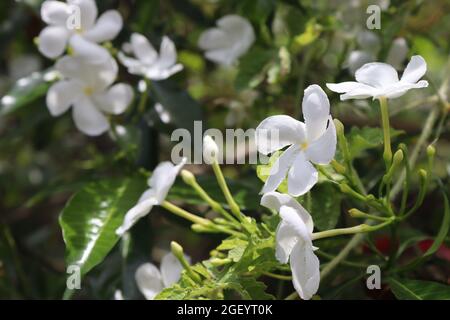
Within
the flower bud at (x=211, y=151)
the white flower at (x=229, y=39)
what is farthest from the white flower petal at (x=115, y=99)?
the flower bud at (x=211, y=151)

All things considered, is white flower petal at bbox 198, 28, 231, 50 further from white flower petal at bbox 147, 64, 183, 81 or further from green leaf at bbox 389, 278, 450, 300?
green leaf at bbox 389, 278, 450, 300

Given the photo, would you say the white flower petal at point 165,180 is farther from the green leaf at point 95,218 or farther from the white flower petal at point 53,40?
the white flower petal at point 53,40

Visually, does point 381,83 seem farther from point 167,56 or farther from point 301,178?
point 167,56

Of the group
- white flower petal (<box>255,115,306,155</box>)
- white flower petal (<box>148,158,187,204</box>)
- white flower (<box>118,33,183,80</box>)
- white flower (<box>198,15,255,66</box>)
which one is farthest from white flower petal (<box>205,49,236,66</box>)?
white flower petal (<box>255,115,306,155</box>)

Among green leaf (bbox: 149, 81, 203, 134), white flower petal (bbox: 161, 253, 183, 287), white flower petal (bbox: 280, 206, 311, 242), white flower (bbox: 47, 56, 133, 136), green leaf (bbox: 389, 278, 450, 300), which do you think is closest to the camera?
white flower petal (bbox: 280, 206, 311, 242)

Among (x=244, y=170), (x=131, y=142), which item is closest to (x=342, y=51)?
(x=244, y=170)

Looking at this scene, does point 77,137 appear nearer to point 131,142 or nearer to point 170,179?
point 131,142

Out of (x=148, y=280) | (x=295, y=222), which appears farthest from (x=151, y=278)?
(x=295, y=222)
